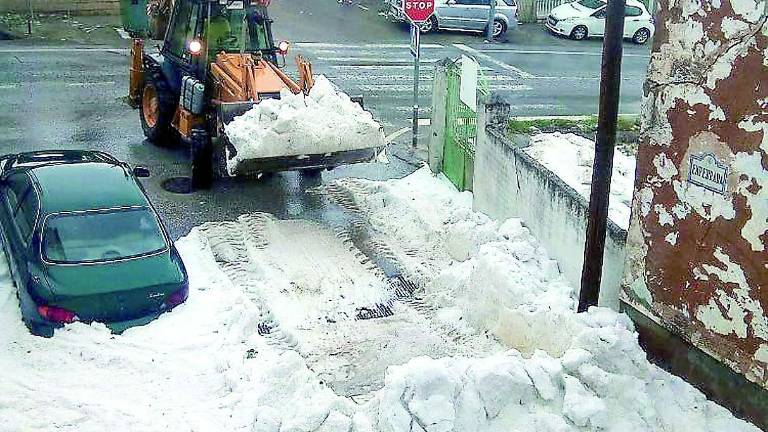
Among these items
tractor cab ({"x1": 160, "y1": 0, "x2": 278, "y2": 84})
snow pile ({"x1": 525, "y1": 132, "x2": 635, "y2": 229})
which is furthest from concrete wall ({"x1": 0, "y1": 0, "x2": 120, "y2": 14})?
snow pile ({"x1": 525, "y1": 132, "x2": 635, "y2": 229})

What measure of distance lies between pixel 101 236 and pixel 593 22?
23.0 metres

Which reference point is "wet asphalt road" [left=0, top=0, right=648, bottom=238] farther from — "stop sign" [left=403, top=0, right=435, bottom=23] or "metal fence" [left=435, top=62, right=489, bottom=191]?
"stop sign" [left=403, top=0, right=435, bottom=23]

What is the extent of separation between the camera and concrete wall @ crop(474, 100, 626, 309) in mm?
7980

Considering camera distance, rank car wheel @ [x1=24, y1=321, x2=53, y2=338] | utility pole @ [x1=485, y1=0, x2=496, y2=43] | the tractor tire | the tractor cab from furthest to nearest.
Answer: utility pole @ [x1=485, y1=0, x2=496, y2=43] → the tractor tire → the tractor cab → car wheel @ [x1=24, y1=321, x2=53, y2=338]

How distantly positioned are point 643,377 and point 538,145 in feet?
19.8

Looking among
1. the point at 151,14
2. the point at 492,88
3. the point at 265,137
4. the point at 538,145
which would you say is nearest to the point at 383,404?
the point at 265,137

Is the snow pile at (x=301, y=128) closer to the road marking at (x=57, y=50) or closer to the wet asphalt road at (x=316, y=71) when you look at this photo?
the wet asphalt road at (x=316, y=71)

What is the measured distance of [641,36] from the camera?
2830 centimetres

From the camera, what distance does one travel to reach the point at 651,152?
6.98 meters

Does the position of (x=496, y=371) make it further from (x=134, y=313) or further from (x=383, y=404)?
(x=134, y=313)

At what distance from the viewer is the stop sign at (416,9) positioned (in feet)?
47.0

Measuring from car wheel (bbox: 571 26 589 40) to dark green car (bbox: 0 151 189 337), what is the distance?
21.7 meters

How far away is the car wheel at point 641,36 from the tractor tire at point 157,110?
18601 millimetres

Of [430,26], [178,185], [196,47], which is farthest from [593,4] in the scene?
[178,185]
